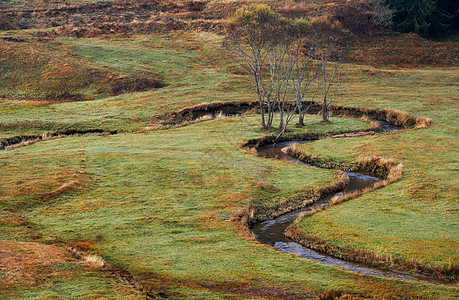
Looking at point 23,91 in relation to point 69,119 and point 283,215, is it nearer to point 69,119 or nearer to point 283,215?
point 69,119

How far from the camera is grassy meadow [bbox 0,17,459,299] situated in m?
16.7

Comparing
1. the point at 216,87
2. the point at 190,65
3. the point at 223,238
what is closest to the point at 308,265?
the point at 223,238

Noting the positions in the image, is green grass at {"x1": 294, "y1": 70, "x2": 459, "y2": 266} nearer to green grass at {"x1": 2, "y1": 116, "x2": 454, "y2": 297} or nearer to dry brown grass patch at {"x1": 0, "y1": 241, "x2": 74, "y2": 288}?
green grass at {"x1": 2, "y1": 116, "x2": 454, "y2": 297}

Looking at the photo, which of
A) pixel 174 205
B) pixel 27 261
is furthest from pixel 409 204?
pixel 27 261

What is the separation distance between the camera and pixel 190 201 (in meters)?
27.7

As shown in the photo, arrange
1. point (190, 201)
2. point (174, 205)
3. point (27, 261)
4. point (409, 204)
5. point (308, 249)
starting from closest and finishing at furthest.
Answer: point (27, 261) → point (308, 249) → point (409, 204) → point (174, 205) → point (190, 201)

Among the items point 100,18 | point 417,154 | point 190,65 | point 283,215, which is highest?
point 100,18

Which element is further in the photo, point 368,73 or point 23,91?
point 368,73

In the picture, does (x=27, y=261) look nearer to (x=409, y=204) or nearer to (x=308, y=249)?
(x=308, y=249)

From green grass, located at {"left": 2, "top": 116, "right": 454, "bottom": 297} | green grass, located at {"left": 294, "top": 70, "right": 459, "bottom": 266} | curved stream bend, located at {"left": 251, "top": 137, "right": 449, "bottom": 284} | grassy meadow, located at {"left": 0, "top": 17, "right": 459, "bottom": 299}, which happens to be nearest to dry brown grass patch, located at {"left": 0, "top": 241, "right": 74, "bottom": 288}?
grassy meadow, located at {"left": 0, "top": 17, "right": 459, "bottom": 299}

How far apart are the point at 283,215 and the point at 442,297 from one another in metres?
12.5

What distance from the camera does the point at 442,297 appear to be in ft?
51.7

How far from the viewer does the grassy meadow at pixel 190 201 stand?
16.7 meters

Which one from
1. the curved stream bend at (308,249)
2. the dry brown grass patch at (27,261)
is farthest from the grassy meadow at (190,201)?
the curved stream bend at (308,249)
